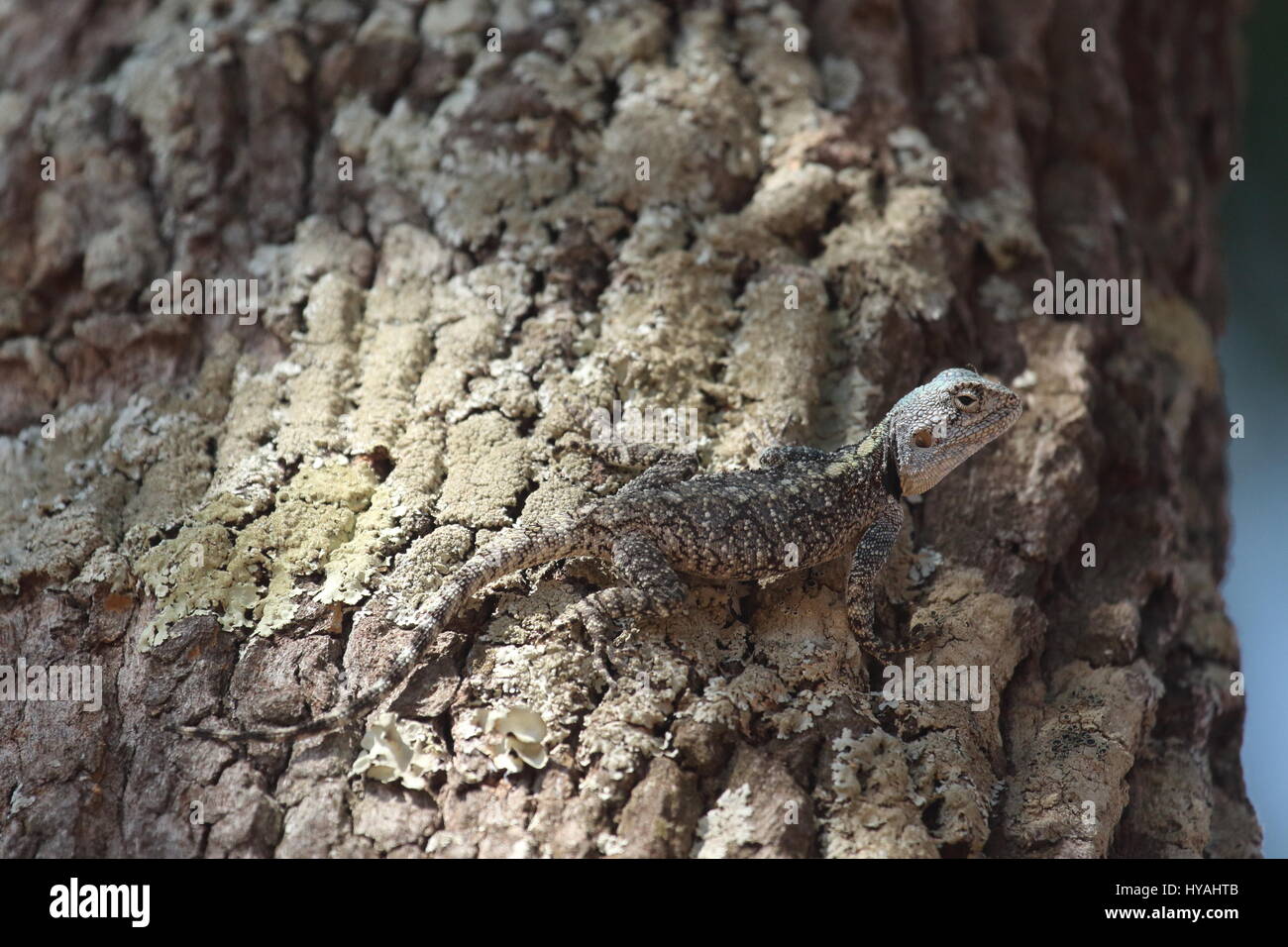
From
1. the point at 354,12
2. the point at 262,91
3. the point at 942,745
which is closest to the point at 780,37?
the point at 354,12

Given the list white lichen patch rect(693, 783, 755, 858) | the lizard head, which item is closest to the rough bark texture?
white lichen patch rect(693, 783, 755, 858)

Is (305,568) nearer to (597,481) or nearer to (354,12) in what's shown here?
(597,481)

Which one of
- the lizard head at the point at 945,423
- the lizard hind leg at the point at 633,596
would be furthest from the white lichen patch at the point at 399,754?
the lizard head at the point at 945,423

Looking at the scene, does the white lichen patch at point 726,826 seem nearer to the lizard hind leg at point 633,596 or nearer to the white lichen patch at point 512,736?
the white lichen patch at point 512,736

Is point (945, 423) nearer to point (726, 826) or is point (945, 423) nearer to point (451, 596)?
point (726, 826)

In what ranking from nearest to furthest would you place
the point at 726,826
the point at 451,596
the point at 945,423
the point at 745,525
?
1. the point at 726,826
2. the point at 451,596
3. the point at 745,525
4. the point at 945,423

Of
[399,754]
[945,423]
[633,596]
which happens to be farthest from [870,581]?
[399,754]

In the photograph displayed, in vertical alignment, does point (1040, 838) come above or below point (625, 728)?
below
